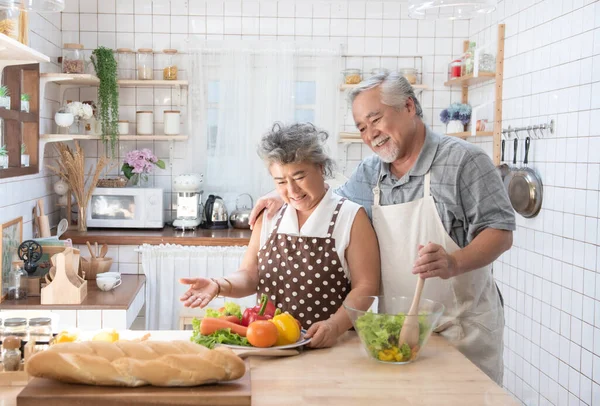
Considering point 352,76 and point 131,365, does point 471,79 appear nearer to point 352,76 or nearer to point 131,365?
point 352,76

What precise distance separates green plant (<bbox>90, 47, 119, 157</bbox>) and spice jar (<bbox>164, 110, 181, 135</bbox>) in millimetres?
355

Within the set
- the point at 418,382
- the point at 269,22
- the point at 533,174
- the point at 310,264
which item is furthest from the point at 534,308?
the point at 269,22

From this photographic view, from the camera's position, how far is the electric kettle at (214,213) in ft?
16.0

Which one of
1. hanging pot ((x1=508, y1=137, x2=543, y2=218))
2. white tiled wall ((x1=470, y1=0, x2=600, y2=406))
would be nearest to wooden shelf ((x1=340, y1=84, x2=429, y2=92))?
white tiled wall ((x1=470, y1=0, x2=600, y2=406))

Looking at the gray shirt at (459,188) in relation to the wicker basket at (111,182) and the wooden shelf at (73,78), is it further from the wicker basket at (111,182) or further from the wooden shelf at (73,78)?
the wicker basket at (111,182)

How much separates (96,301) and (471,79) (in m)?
2.68

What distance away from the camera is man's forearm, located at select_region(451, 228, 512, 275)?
2.03m

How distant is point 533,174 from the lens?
373 centimetres

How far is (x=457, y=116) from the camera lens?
4695mm

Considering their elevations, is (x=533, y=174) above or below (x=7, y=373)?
above

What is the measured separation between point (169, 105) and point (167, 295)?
1472 mm

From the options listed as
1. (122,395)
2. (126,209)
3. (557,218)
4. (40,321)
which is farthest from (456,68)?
(122,395)

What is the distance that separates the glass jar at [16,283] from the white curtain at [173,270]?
2.82ft

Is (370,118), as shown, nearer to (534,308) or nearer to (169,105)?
(534,308)
